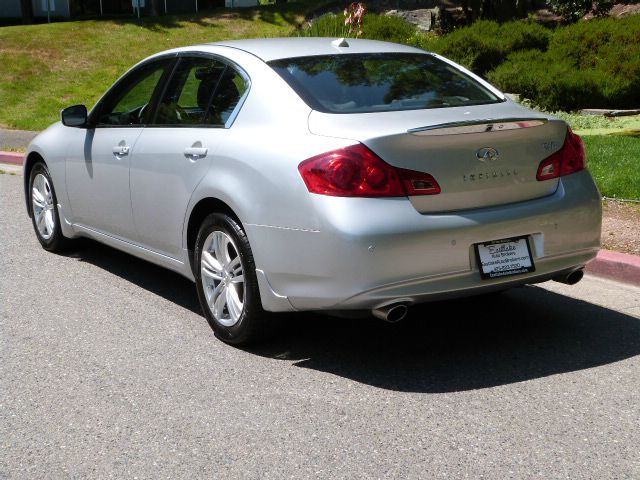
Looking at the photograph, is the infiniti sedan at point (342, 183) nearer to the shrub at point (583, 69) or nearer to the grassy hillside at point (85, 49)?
the shrub at point (583, 69)

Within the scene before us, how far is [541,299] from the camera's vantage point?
21.2 feet

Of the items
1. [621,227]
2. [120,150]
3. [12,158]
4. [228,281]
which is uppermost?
[120,150]

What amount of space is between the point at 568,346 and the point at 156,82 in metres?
3.14

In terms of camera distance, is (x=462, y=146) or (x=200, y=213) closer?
(x=462, y=146)

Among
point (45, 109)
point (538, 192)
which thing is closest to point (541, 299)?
point (538, 192)

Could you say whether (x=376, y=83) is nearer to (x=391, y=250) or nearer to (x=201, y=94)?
(x=201, y=94)

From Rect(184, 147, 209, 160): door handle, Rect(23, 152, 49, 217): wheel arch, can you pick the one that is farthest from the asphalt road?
Rect(23, 152, 49, 217): wheel arch

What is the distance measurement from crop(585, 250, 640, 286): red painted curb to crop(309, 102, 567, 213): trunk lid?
1.81 m

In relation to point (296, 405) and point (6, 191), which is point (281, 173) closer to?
point (296, 405)

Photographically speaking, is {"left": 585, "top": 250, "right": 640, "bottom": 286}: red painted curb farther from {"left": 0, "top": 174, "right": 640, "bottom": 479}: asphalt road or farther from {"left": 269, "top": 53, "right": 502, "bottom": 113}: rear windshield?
{"left": 269, "top": 53, "right": 502, "bottom": 113}: rear windshield

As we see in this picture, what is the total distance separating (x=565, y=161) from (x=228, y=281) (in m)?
1.97

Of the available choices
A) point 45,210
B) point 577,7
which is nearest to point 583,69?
point 577,7

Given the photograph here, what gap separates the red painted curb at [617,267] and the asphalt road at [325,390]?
0.12 metres

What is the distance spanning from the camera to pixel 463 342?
551 centimetres
